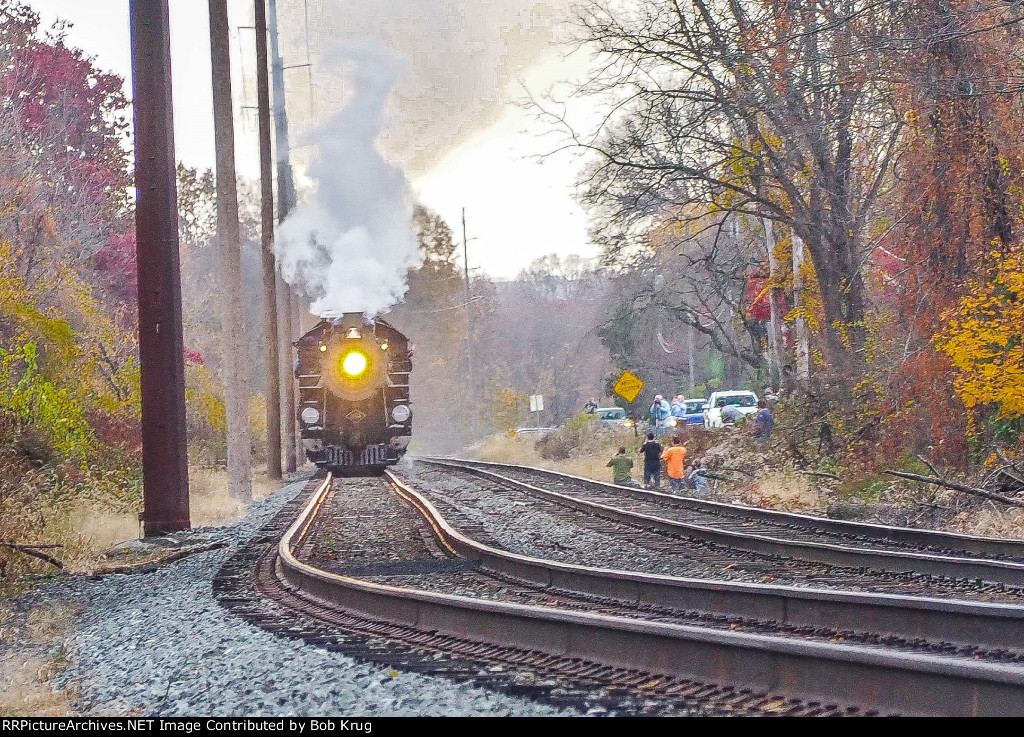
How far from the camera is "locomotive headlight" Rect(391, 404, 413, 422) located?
24328 mm

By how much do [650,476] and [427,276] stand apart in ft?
161

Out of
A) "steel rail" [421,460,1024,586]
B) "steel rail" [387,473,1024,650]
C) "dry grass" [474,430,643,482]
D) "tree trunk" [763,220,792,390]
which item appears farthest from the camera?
"dry grass" [474,430,643,482]

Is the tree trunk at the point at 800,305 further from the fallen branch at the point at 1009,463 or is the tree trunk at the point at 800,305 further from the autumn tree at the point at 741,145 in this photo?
the fallen branch at the point at 1009,463

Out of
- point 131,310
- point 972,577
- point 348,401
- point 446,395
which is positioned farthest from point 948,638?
point 446,395

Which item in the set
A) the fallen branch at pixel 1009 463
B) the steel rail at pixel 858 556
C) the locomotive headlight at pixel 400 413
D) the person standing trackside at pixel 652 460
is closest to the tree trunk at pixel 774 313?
the person standing trackside at pixel 652 460

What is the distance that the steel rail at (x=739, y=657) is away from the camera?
5.37m

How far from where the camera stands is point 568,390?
285 ft

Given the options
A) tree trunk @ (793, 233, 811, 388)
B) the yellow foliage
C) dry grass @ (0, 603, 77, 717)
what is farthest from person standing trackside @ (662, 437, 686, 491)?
dry grass @ (0, 603, 77, 717)

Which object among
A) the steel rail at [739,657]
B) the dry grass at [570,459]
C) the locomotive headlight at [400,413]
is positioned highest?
the locomotive headlight at [400,413]

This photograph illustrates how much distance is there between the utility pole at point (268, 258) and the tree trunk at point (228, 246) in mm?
6734

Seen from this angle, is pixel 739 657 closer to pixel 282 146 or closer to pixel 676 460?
pixel 676 460

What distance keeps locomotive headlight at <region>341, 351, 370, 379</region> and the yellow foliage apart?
428 inches

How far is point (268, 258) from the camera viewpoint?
32375 mm

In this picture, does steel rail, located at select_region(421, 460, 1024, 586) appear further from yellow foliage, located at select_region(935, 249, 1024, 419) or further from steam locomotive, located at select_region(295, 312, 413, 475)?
steam locomotive, located at select_region(295, 312, 413, 475)
